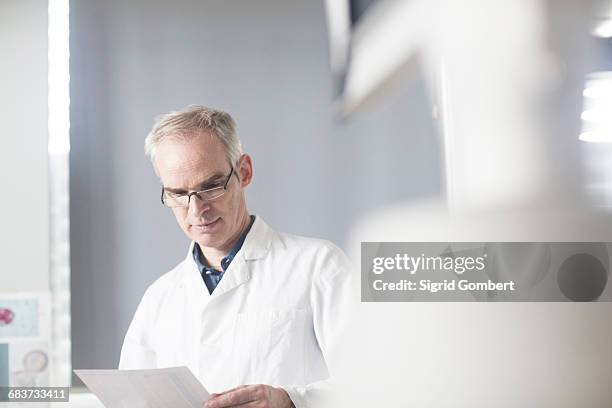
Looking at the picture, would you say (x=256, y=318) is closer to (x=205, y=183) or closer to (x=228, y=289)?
(x=228, y=289)

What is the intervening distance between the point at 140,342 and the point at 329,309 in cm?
49

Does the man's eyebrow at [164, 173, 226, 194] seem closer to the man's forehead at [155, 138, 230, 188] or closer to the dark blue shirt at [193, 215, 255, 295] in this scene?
the man's forehead at [155, 138, 230, 188]

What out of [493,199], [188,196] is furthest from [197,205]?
[493,199]

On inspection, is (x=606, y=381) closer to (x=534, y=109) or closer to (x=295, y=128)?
(x=534, y=109)

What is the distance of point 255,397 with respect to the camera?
6.15ft

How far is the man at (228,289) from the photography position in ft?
6.36

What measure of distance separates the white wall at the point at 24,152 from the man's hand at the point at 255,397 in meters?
0.60

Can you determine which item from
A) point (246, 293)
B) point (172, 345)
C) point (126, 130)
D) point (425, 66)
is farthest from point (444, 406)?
point (126, 130)

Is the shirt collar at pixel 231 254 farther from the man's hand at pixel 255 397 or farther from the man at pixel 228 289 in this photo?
the man's hand at pixel 255 397

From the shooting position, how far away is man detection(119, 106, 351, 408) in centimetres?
194

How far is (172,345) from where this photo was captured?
197 cm

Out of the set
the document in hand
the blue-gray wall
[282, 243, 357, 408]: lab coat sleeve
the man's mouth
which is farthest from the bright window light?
the document in hand

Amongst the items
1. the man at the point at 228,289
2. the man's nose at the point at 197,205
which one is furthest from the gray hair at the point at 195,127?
the man's nose at the point at 197,205

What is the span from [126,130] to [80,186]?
19 centimetres
